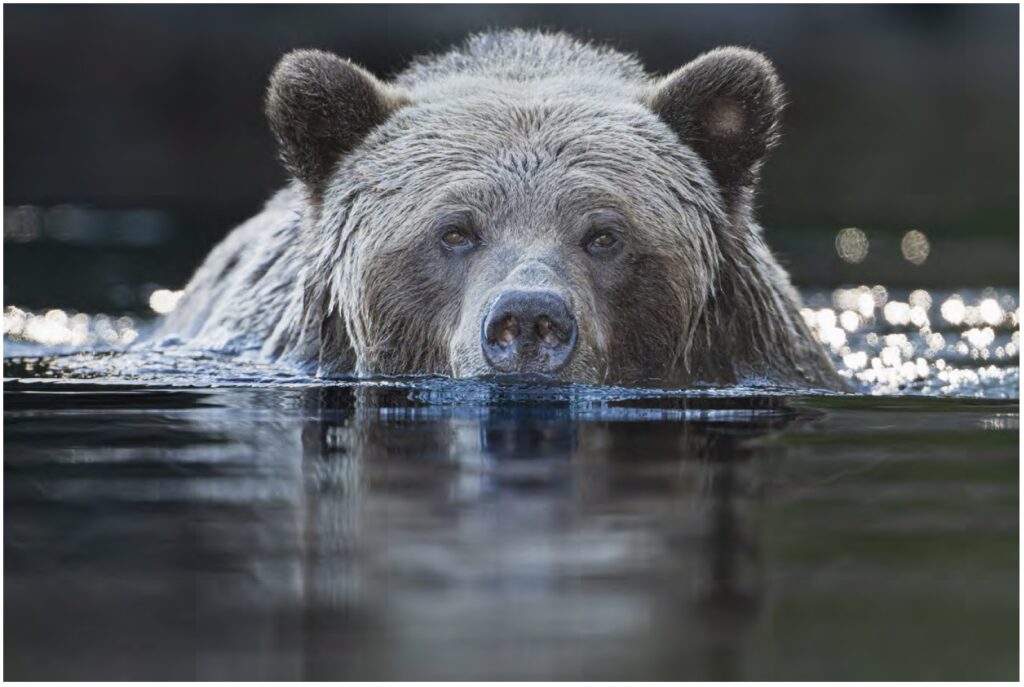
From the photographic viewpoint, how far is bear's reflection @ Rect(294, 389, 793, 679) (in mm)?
4281

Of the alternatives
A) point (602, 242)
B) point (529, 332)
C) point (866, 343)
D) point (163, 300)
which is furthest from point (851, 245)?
point (529, 332)

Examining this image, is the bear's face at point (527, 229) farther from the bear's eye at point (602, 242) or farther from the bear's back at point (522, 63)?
the bear's back at point (522, 63)

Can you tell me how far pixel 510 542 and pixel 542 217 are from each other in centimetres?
288

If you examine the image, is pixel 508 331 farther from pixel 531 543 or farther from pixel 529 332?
pixel 531 543

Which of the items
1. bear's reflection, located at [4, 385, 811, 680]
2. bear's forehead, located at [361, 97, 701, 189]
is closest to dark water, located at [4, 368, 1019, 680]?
bear's reflection, located at [4, 385, 811, 680]

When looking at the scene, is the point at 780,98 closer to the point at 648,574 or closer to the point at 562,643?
the point at 648,574

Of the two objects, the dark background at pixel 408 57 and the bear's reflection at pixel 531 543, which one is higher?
the dark background at pixel 408 57

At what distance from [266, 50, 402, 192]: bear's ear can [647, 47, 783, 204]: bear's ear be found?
1.33m

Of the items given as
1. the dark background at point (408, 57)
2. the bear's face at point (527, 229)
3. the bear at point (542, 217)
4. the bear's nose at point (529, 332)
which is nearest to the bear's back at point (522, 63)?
the bear at point (542, 217)

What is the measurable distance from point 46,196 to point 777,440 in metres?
18.1

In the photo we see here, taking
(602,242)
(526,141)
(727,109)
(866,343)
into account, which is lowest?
(866,343)

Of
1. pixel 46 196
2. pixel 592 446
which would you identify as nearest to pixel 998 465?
pixel 592 446

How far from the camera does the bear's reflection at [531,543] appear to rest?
4281 mm

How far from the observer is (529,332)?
712 cm
